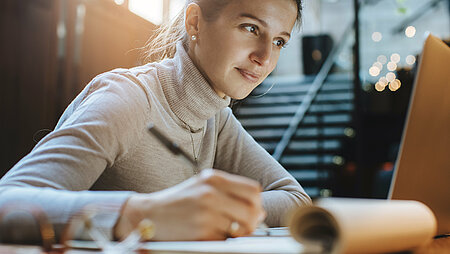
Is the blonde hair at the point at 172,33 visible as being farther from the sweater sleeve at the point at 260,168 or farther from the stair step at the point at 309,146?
the stair step at the point at 309,146

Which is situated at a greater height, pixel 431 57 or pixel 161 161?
pixel 431 57

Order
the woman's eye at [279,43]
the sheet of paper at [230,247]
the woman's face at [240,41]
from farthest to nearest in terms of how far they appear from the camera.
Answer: the woman's eye at [279,43] → the woman's face at [240,41] → the sheet of paper at [230,247]

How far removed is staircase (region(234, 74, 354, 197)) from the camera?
503 centimetres

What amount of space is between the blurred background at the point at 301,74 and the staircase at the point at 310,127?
0.01m

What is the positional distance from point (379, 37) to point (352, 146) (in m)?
1.92

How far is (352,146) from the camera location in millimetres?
6023

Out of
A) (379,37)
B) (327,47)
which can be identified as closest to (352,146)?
(379,37)

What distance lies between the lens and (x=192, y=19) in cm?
125

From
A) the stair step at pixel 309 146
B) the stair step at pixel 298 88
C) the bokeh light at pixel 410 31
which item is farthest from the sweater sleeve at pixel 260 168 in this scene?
the bokeh light at pixel 410 31

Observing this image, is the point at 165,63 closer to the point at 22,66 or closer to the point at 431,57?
the point at 431,57

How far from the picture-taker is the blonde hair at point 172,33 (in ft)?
3.91

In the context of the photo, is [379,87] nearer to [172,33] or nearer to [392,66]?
[392,66]

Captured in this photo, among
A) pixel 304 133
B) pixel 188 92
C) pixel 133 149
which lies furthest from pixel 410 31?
pixel 133 149

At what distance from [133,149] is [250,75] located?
396mm
